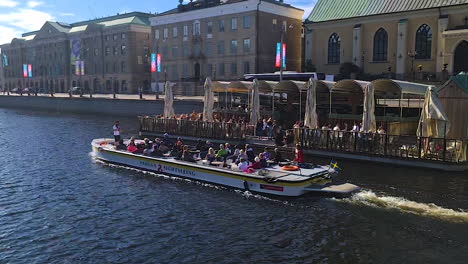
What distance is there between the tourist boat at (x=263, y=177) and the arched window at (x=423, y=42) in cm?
3694

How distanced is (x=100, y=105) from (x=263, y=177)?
58.9 meters

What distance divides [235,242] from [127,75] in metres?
84.8

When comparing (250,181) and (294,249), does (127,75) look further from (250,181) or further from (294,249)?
(294,249)

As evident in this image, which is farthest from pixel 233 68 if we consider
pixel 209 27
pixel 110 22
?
pixel 110 22

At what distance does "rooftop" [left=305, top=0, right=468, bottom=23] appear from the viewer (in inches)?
2025

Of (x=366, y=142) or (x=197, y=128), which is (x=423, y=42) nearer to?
(x=366, y=142)

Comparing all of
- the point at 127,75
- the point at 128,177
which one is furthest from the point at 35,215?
the point at 127,75

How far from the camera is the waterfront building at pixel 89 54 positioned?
95000 millimetres

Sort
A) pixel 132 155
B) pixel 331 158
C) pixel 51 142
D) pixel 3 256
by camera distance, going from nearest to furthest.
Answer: pixel 3 256, pixel 132 155, pixel 331 158, pixel 51 142

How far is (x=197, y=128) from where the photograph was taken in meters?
36.6

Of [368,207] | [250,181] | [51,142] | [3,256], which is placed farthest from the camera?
[51,142]

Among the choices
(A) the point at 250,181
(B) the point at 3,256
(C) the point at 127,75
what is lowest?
(B) the point at 3,256

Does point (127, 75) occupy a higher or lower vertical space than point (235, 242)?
higher

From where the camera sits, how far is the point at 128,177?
80.9 feet
